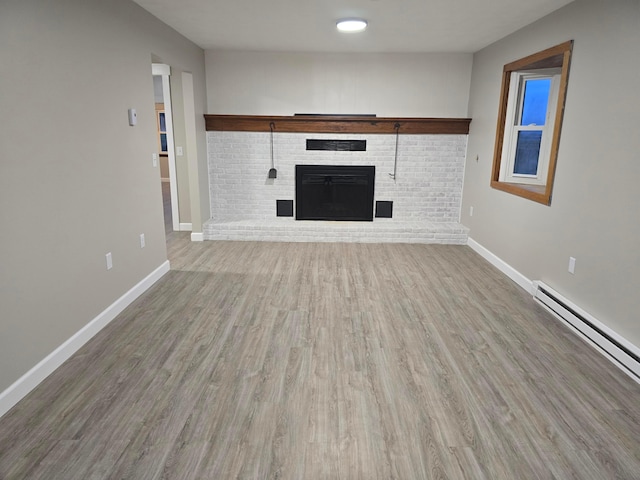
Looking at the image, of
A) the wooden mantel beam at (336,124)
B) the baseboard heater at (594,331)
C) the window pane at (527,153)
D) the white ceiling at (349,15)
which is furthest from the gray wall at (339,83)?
the baseboard heater at (594,331)

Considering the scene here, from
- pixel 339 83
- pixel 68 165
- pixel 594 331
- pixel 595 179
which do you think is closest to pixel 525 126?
pixel 595 179

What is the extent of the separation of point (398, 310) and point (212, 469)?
2.03 meters

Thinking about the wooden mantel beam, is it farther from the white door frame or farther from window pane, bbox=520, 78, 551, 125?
window pane, bbox=520, 78, 551, 125

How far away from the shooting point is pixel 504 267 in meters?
4.40

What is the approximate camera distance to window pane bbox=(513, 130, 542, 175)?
4598 millimetres

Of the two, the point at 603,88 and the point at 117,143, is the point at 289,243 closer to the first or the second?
the point at 117,143

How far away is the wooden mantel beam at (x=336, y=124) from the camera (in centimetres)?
562

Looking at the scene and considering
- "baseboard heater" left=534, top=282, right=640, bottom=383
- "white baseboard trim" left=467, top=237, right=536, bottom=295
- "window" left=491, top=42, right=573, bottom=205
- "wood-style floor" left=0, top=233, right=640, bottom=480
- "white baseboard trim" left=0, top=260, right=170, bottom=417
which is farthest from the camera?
"window" left=491, top=42, right=573, bottom=205

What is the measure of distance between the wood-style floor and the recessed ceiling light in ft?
8.26

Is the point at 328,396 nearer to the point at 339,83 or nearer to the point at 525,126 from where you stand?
the point at 525,126

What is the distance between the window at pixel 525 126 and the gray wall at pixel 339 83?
1133 mm

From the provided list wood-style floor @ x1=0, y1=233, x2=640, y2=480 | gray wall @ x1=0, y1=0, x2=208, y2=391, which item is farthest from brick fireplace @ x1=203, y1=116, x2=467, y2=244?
gray wall @ x1=0, y1=0, x2=208, y2=391

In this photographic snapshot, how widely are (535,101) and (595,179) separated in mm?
2058

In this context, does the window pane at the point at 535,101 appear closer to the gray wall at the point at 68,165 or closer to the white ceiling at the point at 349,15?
the white ceiling at the point at 349,15
